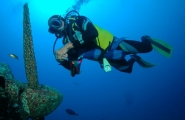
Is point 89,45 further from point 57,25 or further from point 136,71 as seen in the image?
point 136,71

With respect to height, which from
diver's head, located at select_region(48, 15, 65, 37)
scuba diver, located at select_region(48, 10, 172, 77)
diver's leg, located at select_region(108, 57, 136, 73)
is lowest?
diver's leg, located at select_region(108, 57, 136, 73)

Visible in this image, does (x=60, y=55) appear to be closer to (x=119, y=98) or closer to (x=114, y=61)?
(x=114, y=61)

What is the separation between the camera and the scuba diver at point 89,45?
434 centimetres

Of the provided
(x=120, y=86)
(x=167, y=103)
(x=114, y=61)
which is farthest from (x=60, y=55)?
A: (x=120, y=86)

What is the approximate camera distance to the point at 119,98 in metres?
87.6

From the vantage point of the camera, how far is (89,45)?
16.9 ft

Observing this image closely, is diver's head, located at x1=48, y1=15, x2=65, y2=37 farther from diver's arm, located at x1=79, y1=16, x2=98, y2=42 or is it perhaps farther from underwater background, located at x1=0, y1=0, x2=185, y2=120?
underwater background, located at x1=0, y1=0, x2=185, y2=120

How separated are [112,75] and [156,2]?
145 ft

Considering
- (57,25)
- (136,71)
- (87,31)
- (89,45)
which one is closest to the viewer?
(87,31)

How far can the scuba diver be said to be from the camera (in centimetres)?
434

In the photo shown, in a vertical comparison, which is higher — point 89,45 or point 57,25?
point 57,25

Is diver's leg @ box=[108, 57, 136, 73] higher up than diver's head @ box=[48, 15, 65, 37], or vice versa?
diver's head @ box=[48, 15, 65, 37]

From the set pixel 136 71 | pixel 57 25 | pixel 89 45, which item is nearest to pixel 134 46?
pixel 89 45

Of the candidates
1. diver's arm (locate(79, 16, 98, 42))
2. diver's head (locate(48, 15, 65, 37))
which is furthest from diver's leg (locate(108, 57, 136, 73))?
diver's head (locate(48, 15, 65, 37))
